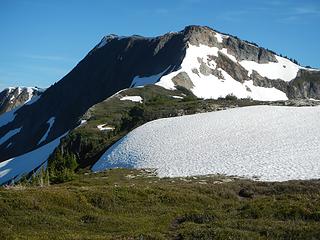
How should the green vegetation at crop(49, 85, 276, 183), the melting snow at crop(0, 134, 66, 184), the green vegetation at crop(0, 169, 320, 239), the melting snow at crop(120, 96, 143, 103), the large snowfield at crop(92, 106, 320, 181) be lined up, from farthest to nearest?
the melting snow at crop(120, 96, 143, 103), the melting snow at crop(0, 134, 66, 184), the green vegetation at crop(49, 85, 276, 183), the large snowfield at crop(92, 106, 320, 181), the green vegetation at crop(0, 169, 320, 239)

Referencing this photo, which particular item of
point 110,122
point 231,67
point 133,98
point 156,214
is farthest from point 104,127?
point 231,67

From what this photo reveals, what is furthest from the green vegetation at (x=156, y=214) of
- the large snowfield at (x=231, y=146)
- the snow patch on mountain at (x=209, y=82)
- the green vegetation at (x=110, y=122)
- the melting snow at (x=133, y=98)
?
the snow patch on mountain at (x=209, y=82)

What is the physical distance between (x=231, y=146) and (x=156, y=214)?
31.3m

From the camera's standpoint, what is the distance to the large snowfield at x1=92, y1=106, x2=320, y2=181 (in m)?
47.2

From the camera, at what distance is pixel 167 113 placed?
9475cm

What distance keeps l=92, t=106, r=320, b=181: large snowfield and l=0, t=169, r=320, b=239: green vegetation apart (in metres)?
11.1

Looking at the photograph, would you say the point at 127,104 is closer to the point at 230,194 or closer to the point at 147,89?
the point at 147,89

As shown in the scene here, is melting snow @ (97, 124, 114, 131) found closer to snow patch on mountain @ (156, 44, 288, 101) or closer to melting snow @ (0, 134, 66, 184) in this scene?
melting snow @ (0, 134, 66, 184)

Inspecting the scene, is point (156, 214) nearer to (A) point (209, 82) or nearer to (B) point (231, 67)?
(A) point (209, 82)

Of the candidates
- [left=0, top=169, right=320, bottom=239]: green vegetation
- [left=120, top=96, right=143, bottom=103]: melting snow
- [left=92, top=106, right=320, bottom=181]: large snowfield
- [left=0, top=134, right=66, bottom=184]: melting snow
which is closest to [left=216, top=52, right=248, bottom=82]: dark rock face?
[left=120, top=96, right=143, bottom=103]: melting snow

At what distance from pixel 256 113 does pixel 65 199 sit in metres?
52.3

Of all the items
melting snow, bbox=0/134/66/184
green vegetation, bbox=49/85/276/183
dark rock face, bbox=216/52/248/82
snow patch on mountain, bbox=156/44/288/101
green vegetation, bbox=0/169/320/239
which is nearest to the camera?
green vegetation, bbox=0/169/320/239

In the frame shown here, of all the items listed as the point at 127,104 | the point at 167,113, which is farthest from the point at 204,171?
the point at 127,104

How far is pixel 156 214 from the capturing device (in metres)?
27.4
